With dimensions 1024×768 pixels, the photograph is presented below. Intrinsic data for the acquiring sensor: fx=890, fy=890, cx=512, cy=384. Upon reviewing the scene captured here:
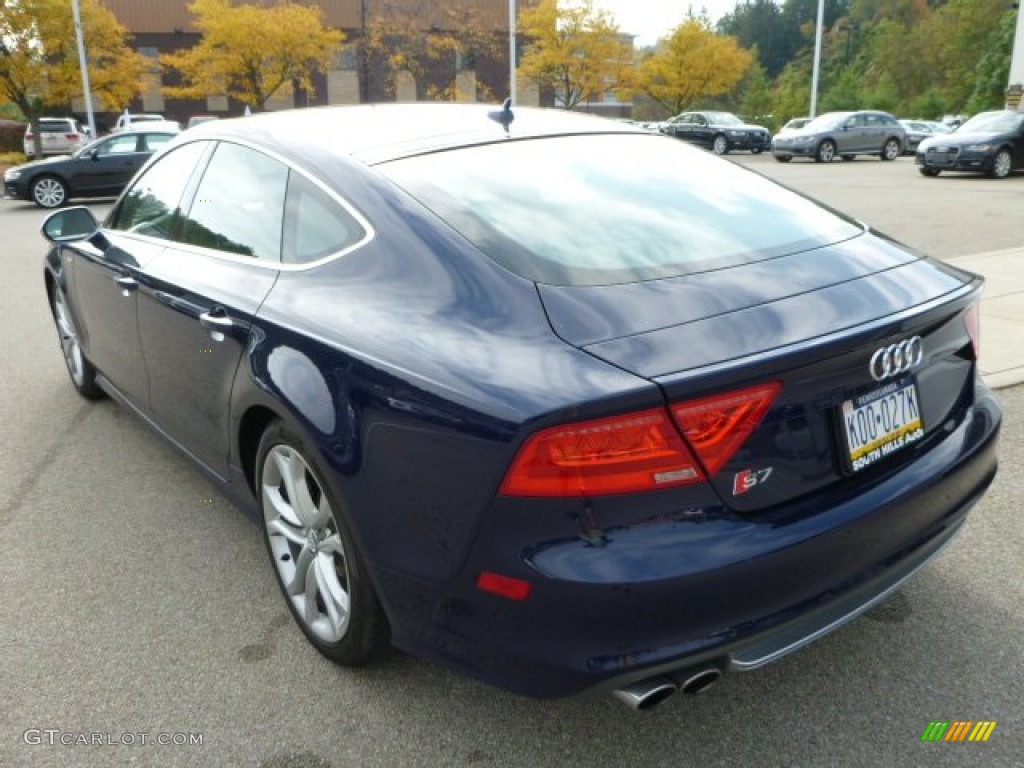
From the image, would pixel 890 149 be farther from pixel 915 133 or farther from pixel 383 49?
pixel 383 49

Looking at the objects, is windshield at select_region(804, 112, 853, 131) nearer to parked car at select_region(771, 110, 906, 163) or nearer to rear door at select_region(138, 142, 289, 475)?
parked car at select_region(771, 110, 906, 163)

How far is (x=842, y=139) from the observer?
1114 inches

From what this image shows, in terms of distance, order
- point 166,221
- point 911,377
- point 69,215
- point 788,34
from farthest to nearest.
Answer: point 788,34 < point 69,215 < point 166,221 < point 911,377

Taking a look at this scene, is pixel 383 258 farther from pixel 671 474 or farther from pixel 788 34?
pixel 788 34

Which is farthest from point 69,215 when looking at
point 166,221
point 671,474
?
point 671,474

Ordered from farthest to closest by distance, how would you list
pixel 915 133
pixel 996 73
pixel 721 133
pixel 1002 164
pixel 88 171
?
pixel 996 73, pixel 915 133, pixel 721 133, pixel 1002 164, pixel 88 171

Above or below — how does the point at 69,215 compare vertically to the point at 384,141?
below

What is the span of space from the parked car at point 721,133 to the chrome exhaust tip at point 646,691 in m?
32.5

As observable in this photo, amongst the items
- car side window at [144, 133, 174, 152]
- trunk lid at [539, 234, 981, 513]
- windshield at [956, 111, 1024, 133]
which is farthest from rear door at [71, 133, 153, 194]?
windshield at [956, 111, 1024, 133]

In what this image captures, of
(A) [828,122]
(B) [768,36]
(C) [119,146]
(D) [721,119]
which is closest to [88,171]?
(C) [119,146]

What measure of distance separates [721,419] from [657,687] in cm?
60

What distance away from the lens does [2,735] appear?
2412mm

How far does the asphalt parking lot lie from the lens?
2297mm

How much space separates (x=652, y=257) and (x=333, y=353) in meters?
0.87
